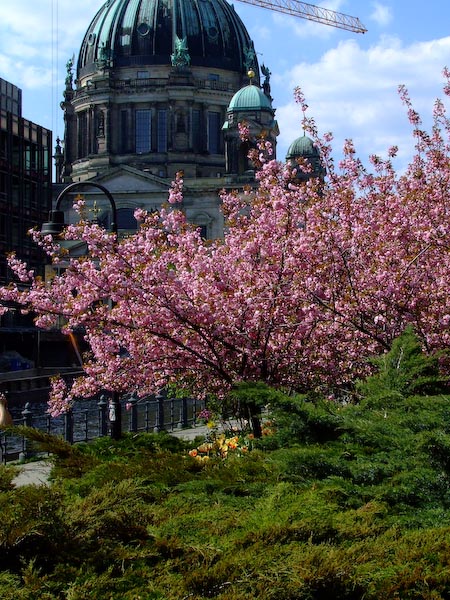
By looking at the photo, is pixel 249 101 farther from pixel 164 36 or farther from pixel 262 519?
pixel 262 519

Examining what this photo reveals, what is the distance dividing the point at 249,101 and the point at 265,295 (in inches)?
3981

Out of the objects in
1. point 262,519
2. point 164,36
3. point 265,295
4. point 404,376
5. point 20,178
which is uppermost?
point 164,36

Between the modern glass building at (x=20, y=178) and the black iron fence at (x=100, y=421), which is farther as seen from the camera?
the modern glass building at (x=20, y=178)

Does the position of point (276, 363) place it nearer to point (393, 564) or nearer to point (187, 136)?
point (393, 564)

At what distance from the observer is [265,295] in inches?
736

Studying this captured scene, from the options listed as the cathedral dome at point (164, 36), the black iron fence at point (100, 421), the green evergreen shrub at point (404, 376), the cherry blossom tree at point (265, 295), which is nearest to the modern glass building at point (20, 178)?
the cathedral dome at point (164, 36)

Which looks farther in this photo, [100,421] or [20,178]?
[20,178]

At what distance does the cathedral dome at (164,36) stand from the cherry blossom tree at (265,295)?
10851cm

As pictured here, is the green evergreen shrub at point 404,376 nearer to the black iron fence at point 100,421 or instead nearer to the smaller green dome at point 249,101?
the black iron fence at point 100,421

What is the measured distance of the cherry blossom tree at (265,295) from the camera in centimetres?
1848

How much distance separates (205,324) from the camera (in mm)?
18312

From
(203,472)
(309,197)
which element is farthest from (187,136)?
(203,472)

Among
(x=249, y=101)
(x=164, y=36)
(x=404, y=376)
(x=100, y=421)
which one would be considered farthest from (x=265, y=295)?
(x=164, y=36)

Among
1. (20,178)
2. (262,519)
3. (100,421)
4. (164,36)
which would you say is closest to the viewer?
(262,519)
